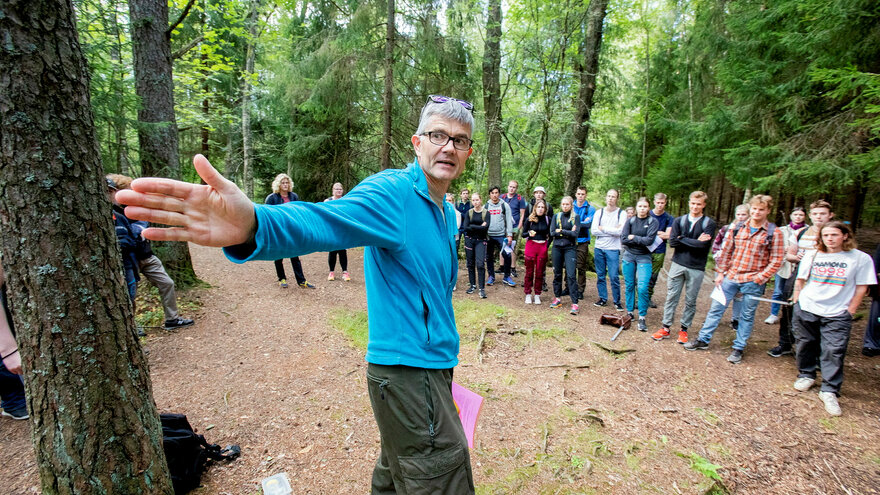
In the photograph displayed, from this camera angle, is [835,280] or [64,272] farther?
[835,280]

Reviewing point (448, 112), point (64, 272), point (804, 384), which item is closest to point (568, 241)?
point (804, 384)

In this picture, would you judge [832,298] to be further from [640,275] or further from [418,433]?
[418,433]

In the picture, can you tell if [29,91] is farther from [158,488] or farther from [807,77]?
[807,77]

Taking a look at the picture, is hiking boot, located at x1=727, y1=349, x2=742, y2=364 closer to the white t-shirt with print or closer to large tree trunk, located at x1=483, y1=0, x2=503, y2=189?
the white t-shirt with print

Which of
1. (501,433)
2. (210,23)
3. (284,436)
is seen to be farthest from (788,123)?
(210,23)

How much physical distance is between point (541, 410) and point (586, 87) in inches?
366

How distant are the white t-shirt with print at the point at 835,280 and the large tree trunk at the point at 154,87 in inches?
369

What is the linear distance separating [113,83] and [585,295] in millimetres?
9612

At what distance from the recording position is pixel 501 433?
365 centimetres

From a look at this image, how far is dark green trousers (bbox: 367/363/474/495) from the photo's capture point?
1522 millimetres

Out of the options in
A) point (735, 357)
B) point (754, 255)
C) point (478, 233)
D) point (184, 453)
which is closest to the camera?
point (184, 453)

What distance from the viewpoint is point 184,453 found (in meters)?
2.70

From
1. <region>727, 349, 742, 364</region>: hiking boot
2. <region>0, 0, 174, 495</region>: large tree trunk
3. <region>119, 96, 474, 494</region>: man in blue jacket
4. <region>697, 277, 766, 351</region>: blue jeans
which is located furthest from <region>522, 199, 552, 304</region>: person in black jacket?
<region>0, 0, 174, 495</region>: large tree trunk

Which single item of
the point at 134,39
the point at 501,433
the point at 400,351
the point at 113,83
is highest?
the point at 134,39
